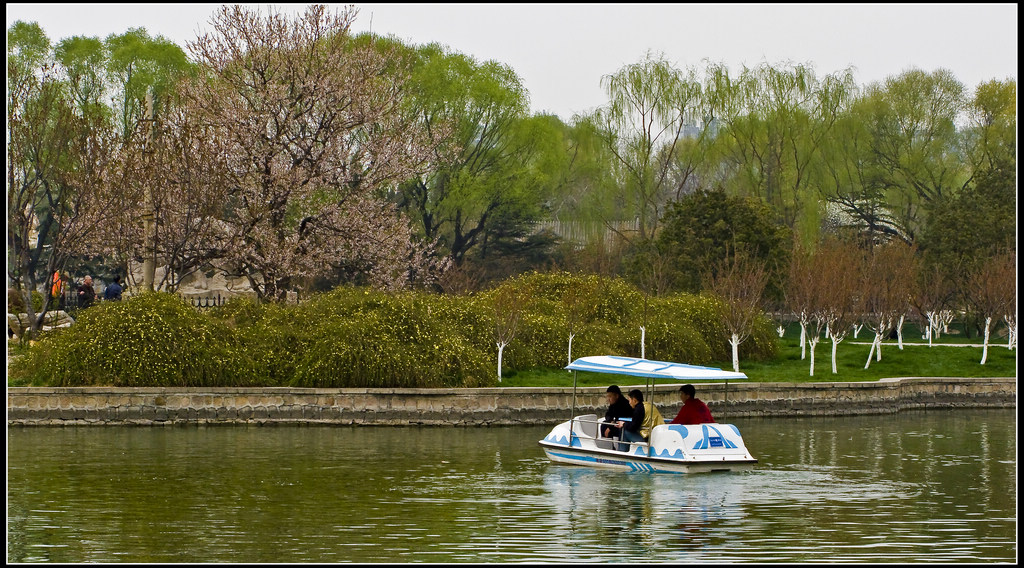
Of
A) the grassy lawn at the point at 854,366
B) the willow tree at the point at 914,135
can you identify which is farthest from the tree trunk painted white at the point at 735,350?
the willow tree at the point at 914,135

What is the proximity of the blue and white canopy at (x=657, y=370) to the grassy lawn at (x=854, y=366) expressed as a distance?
25.3 ft

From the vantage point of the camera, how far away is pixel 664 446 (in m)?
20.2

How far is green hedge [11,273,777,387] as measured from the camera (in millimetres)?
26781

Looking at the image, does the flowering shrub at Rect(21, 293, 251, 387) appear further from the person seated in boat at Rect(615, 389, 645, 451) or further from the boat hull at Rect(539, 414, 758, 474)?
the person seated in boat at Rect(615, 389, 645, 451)

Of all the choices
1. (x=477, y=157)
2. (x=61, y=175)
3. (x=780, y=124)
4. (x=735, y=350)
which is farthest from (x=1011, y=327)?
(x=61, y=175)

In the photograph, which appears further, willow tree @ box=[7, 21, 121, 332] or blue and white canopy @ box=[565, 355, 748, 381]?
willow tree @ box=[7, 21, 121, 332]

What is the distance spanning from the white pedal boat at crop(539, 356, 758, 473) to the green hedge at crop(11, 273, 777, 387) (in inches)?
277

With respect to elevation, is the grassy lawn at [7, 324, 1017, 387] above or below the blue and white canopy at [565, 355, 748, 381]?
below

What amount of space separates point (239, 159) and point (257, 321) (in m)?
7.21

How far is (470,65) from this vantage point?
183ft

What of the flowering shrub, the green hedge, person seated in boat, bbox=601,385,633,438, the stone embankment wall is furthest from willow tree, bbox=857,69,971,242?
person seated in boat, bbox=601,385,633,438

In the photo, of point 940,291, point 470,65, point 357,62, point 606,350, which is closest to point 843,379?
point 606,350

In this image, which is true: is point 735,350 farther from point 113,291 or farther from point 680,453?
point 113,291

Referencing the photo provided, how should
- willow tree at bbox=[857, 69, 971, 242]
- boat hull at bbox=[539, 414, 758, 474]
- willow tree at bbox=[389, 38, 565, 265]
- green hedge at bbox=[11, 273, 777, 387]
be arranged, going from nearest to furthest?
boat hull at bbox=[539, 414, 758, 474] → green hedge at bbox=[11, 273, 777, 387] → willow tree at bbox=[389, 38, 565, 265] → willow tree at bbox=[857, 69, 971, 242]
